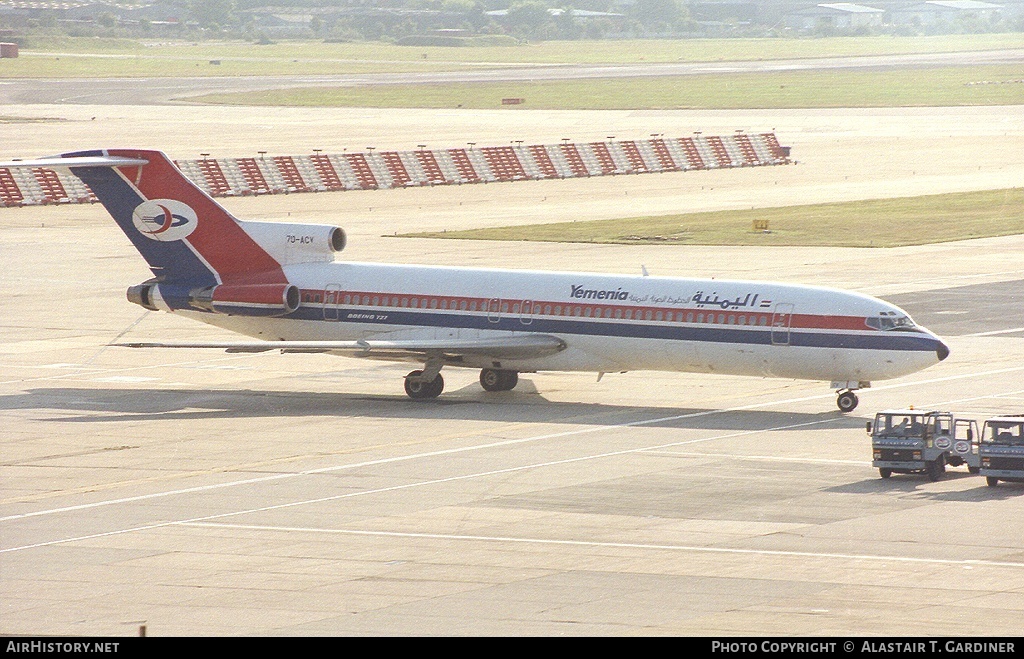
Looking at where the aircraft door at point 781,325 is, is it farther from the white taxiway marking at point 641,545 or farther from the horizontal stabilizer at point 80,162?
the horizontal stabilizer at point 80,162

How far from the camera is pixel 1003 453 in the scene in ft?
103

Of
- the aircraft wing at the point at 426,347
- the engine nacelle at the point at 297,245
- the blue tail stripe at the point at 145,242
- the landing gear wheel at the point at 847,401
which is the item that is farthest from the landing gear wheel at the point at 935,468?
the blue tail stripe at the point at 145,242

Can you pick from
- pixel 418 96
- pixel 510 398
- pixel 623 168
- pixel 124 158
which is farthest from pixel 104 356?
pixel 418 96

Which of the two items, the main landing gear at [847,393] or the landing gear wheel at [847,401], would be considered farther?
the landing gear wheel at [847,401]

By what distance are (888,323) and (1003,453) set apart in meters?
7.11

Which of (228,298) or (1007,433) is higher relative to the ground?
(228,298)

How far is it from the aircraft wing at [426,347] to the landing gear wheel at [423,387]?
0.78m

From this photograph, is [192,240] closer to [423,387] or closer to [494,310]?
[423,387]

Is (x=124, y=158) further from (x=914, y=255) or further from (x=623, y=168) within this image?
(x=623, y=168)

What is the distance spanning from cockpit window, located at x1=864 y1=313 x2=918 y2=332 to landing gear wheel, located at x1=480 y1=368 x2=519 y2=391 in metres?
9.42

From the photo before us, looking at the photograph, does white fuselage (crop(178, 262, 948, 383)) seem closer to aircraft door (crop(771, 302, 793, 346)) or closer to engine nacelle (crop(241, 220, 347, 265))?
aircraft door (crop(771, 302, 793, 346))

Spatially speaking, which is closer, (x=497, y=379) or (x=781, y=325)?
(x=781, y=325)

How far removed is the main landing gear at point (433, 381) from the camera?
41906 mm

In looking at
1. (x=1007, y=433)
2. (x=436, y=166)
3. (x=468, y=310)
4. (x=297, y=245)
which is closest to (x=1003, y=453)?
(x=1007, y=433)
